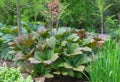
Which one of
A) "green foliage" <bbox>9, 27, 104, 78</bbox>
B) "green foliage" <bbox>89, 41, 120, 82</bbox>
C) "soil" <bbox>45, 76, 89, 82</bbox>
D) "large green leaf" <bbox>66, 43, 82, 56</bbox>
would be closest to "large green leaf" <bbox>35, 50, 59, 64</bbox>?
"green foliage" <bbox>9, 27, 104, 78</bbox>

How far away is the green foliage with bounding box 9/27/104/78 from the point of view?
5.19m

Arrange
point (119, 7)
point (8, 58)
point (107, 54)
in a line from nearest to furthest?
point (107, 54)
point (8, 58)
point (119, 7)

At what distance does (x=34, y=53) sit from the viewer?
5336 mm

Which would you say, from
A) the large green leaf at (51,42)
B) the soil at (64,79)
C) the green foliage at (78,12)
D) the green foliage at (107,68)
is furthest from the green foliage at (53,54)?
the green foliage at (78,12)

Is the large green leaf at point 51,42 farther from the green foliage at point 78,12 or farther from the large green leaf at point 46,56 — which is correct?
the green foliage at point 78,12

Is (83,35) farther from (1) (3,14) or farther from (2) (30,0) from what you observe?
(1) (3,14)

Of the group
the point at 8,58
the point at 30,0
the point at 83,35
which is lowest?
the point at 8,58

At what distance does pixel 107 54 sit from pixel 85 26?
18.5 ft

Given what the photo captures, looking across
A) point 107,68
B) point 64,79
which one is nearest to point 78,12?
point 64,79

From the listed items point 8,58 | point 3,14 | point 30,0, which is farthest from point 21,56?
point 3,14

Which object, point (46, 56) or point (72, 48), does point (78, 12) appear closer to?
point (72, 48)

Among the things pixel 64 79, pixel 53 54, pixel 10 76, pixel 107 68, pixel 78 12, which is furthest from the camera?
pixel 78 12

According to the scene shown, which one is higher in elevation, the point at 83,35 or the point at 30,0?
the point at 30,0

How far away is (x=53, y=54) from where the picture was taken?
5199 millimetres
